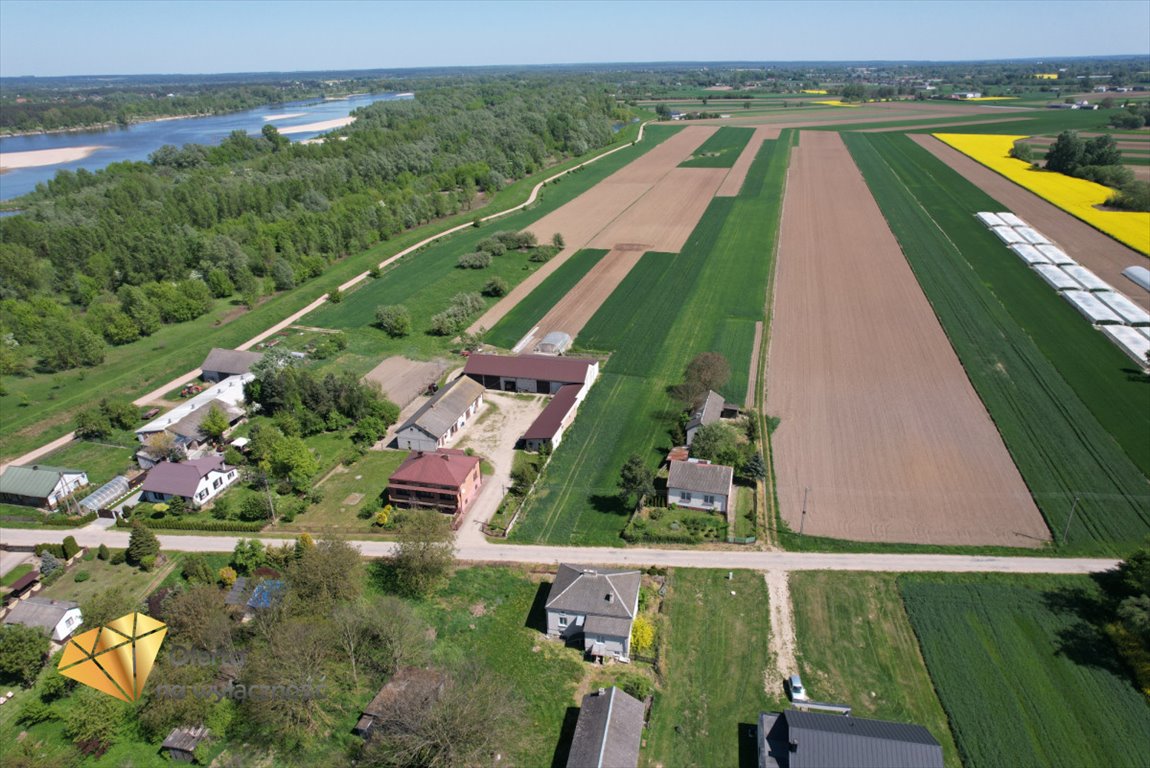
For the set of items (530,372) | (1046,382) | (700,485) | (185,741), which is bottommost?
(185,741)

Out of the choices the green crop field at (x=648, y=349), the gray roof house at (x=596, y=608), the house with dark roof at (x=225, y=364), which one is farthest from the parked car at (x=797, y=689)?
the house with dark roof at (x=225, y=364)

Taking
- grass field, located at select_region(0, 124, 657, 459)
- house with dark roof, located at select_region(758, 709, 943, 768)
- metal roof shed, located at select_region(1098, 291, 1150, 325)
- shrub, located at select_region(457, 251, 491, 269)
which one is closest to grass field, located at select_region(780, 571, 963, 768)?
house with dark roof, located at select_region(758, 709, 943, 768)

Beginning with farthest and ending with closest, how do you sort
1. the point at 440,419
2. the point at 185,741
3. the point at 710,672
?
the point at 440,419, the point at 710,672, the point at 185,741

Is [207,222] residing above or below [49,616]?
above

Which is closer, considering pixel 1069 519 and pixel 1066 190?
pixel 1069 519

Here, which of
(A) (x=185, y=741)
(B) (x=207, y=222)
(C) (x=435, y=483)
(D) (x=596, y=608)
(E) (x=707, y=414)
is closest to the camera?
(A) (x=185, y=741)

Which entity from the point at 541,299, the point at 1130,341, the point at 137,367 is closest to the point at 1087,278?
the point at 1130,341

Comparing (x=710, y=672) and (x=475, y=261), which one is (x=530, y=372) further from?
(x=475, y=261)
